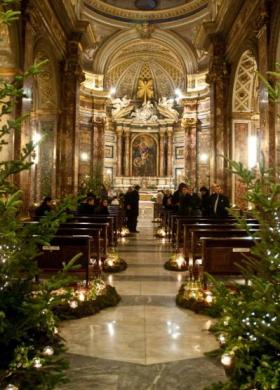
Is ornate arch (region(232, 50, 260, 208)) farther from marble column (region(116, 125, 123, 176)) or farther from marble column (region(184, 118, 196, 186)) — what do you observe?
marble column (region(116, 125, 123, 176))

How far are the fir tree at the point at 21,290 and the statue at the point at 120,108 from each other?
26.9 meters

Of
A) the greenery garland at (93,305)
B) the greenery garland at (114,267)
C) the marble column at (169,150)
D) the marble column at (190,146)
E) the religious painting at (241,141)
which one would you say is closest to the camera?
the greenery garland at (93,305)

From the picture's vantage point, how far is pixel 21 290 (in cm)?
222

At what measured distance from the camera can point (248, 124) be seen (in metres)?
15.9

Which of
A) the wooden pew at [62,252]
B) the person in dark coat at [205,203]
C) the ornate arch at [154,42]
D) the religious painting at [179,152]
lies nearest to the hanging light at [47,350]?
the wooden pew at [62,252]

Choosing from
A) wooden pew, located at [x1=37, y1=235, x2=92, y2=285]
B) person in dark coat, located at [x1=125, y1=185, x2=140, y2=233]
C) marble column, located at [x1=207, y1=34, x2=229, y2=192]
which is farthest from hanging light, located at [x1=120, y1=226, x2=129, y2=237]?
wooden pew, located at [x1=37, y1=235, x2=92, y2=285]

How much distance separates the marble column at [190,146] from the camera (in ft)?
83.8

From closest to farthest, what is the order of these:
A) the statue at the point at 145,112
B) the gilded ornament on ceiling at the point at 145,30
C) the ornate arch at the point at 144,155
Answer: the gilded ornament on ceiling at the point at 145,30
the statue at the point at 145,112
the ornate arch at the point at 144,155

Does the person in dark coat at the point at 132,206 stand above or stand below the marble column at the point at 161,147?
below

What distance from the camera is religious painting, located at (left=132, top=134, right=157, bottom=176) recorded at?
1166 inches

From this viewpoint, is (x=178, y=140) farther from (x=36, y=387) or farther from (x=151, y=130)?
(x=36, y=387)

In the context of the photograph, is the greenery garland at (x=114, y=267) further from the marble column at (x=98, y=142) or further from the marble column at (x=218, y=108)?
the marble column at (x=98, y=142)

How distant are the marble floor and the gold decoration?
24.9 metres

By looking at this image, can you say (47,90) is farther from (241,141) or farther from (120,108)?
(120,108)
